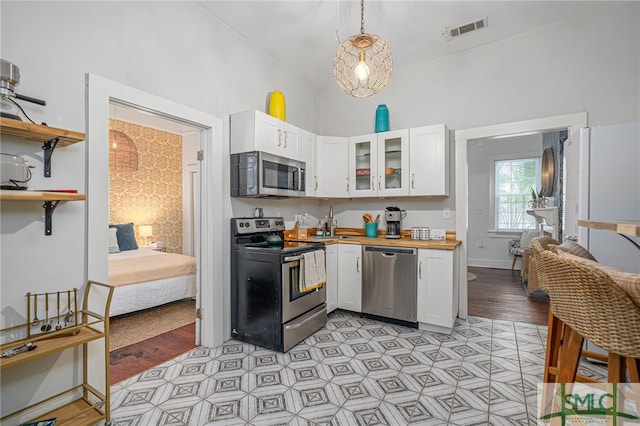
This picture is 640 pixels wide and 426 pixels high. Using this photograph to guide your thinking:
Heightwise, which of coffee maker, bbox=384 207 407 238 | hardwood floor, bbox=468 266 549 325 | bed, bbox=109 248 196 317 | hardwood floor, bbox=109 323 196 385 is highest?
coffee maker, bbox=384 207 407 238

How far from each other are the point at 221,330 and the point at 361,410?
1521 millimetres

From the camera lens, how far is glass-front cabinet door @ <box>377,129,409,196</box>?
138 inches

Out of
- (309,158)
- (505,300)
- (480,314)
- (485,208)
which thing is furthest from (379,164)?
(485,208)

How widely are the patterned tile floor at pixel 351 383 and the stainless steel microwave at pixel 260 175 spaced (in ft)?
4.78

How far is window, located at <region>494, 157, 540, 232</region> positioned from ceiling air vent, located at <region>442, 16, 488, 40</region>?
4.17 metres

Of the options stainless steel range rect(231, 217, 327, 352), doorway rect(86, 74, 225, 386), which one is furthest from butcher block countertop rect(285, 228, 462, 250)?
doorway rect(86, 74, 225, 386)

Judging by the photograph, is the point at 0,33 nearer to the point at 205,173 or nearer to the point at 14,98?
the point at 14,98

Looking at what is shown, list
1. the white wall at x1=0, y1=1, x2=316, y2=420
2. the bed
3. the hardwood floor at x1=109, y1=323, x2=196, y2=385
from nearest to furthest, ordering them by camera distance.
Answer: the white wall at x1=0, y1=1, x2=316, y2=420 < the hardwood floor at x1=109, y1=323, x2=196, y2=385 < the bed

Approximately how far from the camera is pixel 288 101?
3.85 meters

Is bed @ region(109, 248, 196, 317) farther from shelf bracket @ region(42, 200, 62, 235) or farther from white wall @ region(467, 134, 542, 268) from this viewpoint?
white wall @ region(467, 134, 542, 268)

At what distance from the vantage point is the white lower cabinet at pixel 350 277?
343 cm

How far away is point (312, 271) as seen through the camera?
9.55 ft

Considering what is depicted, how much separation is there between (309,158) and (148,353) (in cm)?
257

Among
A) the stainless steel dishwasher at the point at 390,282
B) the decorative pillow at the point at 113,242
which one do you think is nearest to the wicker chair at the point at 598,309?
the stainless steel dishwasher at the point at 390,282
